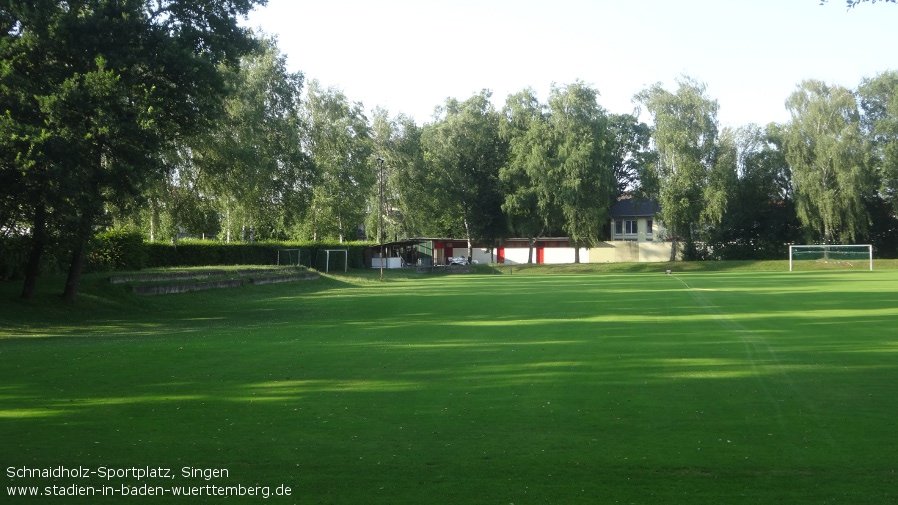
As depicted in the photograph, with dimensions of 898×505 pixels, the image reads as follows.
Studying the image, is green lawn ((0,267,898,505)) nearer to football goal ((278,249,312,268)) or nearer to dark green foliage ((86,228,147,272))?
dark green foliage ((86,228,147,272))

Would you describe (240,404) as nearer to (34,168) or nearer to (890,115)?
(34,168)

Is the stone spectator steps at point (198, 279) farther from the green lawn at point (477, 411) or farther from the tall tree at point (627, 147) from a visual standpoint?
the tall tree at point (627, 147)

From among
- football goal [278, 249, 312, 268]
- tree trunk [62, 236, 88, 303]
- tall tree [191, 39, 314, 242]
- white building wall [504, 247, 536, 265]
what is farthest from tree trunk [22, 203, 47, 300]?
white building wall [504, 247, 536, 265]

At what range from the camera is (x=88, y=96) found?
24.2 meters

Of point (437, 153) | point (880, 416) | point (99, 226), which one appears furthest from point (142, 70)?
point (437, 153)

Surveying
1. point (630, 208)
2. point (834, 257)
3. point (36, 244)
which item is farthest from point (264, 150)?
point (630, 208)

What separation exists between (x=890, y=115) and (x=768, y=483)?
293 feet

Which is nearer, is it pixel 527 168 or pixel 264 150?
pixel 264 150

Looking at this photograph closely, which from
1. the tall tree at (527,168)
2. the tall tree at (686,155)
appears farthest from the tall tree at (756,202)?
the tall tree at (527,168)

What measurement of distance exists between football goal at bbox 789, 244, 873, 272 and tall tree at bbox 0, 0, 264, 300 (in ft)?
207

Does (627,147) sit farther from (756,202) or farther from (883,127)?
(883,127)

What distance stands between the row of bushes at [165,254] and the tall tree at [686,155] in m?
34.1

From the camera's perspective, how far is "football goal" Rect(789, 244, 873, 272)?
7462 cm

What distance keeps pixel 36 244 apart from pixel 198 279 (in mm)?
11636
